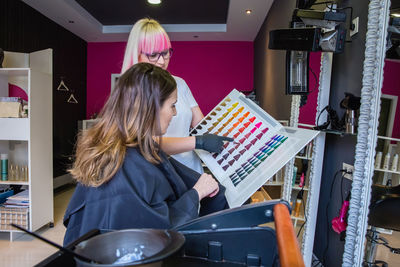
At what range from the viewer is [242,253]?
0.54 meters

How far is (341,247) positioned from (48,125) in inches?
116

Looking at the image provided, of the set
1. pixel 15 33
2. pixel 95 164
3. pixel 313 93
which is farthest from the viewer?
pixel 15 33

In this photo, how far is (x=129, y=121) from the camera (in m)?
0.87

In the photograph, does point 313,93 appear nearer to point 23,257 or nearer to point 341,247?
point 341,247

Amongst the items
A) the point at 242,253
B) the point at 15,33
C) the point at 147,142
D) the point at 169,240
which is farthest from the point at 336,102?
the point at 15,33

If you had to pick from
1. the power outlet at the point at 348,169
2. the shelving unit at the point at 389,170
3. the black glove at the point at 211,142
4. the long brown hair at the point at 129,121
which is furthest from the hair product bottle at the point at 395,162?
the long brown hair at the point at 129,121

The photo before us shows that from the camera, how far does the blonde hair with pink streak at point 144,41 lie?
135 centimetres

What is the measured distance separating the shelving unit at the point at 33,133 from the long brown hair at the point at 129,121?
2193 millimetres

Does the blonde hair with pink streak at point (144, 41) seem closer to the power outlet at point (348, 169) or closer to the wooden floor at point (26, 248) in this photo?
the power outlet at point (348, 169)

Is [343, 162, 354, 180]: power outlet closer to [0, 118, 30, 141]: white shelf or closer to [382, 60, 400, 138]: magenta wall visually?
[382, 60, 400, 138]: magenta wall

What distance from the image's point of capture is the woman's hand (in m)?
0.96

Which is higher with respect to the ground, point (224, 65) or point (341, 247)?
point (224, 65)

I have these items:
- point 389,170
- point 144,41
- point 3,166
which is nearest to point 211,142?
point 144,41

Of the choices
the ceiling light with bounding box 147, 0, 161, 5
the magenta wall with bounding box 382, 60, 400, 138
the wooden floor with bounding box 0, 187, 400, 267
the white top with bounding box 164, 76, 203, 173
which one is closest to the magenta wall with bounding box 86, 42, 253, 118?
the ceiling light with bounding box 147, 0, 161, 5
